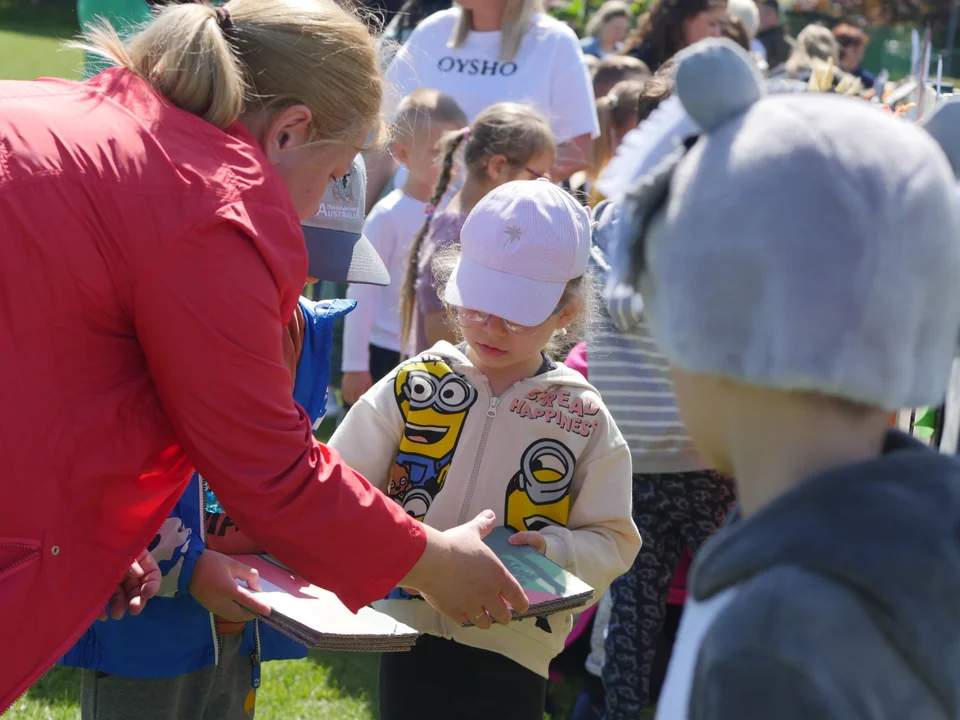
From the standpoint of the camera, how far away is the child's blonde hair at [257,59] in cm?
162

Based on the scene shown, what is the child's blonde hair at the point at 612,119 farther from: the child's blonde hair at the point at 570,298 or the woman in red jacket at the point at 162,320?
the woman in red jacket at the point at 162,320

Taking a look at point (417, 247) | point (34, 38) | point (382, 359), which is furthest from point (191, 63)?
point (34, 38)

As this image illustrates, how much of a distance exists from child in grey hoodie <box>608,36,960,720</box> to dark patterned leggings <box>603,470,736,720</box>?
202cm

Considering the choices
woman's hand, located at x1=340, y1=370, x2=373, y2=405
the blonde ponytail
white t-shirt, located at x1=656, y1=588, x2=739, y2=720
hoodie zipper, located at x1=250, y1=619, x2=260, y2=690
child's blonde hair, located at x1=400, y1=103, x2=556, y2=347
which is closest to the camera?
white t-shirt, located at x1=656, y1=588, x2=739, y2=720

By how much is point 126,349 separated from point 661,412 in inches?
69.2

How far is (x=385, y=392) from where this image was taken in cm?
224

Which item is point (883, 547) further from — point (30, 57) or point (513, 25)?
point (30, 57)

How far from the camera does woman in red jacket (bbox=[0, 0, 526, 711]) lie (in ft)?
4.86

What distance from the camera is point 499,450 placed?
2.21 meters

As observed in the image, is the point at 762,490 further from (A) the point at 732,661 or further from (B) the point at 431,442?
(B) the point at 431,442

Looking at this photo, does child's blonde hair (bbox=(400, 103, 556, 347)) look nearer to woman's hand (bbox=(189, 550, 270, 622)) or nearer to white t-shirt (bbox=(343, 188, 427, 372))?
white t-shirt (bbox=(343, 188, 427, 372))

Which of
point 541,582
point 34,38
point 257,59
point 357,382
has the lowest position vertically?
point 34,38

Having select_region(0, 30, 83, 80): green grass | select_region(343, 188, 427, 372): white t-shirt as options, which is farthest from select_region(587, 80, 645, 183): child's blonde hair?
select_region(0, 30, 83, 80): green grass

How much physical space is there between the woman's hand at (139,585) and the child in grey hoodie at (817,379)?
3.98ft
